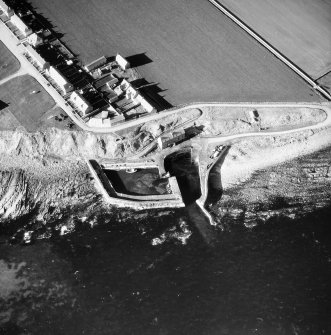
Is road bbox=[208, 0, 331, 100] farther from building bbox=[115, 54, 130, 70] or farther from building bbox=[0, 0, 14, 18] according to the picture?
building bbox=[0, 0, 14, 18]

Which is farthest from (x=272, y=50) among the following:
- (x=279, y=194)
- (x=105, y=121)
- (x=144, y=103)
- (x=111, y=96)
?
(x=105, y=121)

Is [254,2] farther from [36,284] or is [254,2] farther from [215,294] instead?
[36,284]

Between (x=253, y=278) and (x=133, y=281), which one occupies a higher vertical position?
(x=133, y=281)

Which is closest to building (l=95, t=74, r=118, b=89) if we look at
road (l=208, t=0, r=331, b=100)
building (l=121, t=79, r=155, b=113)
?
building (l=121, t=79, r=155, b=113)

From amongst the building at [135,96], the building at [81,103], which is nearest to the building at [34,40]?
the building at [81,103]

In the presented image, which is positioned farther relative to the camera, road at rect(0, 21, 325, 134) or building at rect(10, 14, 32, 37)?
building at rect(10, 14, 32, 37)

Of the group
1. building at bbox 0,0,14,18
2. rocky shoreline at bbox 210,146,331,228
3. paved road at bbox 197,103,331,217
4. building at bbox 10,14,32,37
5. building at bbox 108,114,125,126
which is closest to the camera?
rocky shoreline at bbox 210,146,331,228

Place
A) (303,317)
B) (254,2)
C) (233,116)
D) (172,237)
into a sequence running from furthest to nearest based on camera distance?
(254,2) → (233,116) → (172,237) → (303,317)

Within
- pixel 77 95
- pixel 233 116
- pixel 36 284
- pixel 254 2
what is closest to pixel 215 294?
pixel 36 284
